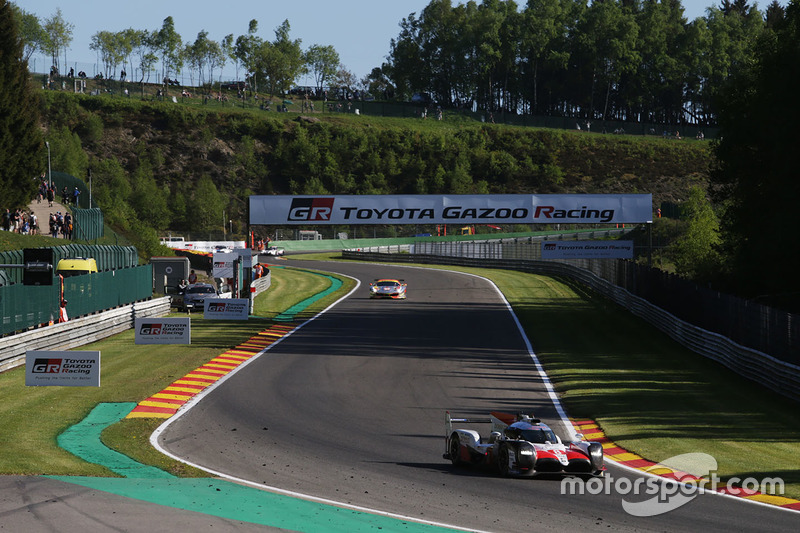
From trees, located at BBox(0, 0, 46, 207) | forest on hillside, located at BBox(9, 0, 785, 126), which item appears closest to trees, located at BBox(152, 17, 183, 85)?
forest on hillside, located at BBox(9, 0, 785, 126)

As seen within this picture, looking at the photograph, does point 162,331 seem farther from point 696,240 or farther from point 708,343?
point 696,240

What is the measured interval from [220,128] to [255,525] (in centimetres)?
12391

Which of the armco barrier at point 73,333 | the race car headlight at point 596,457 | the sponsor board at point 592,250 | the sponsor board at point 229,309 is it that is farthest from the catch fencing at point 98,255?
the race car headlight at point 596,457

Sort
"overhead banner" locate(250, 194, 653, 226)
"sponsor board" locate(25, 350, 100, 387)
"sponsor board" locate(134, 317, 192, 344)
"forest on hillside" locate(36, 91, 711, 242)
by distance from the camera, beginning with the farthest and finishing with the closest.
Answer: "forest on hillside" locate(36, 91, 711, 242) → "overhead banner" locate(250, 194, 653, 226) → "sponsor board" locate(134, 317, 192, 344) → "sponsor board" locate(25, 350, 100, 387)

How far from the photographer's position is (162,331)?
100 ft

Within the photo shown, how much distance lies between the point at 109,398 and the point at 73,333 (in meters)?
9.50

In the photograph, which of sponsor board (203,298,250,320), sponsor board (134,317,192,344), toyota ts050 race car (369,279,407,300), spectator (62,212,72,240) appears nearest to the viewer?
sponsor board (134,317,192,344)

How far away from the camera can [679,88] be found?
168875mm

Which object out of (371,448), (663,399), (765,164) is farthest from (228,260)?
(371,448)

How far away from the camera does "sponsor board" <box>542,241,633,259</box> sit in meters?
46.5

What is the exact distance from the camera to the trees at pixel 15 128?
53.7 m

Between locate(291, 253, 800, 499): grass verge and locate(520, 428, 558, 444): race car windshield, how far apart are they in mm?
2634

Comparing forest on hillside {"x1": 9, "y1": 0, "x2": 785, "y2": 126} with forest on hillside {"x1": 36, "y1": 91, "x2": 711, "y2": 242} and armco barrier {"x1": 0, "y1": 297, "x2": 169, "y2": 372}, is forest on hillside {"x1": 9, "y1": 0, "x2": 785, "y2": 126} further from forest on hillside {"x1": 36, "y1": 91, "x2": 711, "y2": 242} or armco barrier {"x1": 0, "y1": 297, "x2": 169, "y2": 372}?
armco barrier {"x1": 0, "y1": 297, "x2": 169, "y2": 372}

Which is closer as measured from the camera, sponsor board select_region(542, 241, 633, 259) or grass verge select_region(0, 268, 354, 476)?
grass verge select_region(0, 268, 354, 476)
